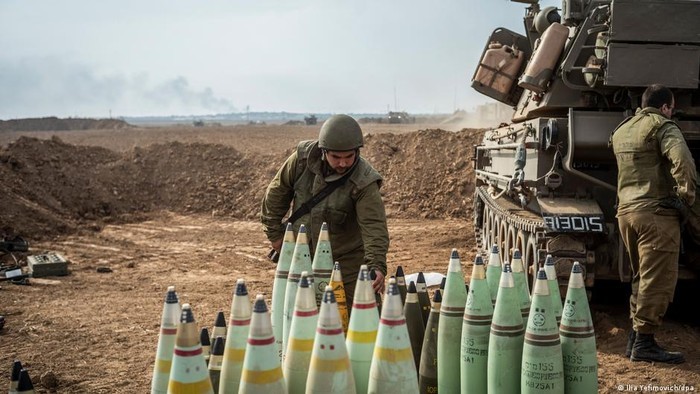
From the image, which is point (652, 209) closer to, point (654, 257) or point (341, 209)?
point (654, 257)

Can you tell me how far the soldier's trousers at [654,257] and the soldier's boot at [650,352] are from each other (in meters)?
0.12

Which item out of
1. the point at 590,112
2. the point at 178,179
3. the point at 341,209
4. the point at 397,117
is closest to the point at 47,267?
the point at 341,209

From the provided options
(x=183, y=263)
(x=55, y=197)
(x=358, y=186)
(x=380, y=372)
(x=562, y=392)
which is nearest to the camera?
(x=380, y=372)

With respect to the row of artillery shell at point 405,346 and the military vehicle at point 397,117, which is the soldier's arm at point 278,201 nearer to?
the row of artillery shell at point 405,346

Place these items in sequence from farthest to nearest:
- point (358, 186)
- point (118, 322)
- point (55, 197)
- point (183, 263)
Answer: point (55, 197) < point (183, 263) < point (118, 322) < point (358, 186)

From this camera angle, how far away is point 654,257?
17.4 feet

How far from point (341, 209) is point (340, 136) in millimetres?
525

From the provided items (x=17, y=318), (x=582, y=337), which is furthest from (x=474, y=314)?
(x=17, y=318)

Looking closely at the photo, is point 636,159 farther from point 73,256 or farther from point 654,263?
point 73,256

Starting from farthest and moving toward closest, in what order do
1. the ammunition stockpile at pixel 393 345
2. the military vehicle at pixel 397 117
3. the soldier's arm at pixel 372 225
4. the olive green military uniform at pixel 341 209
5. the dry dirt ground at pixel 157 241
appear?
the military vehicle at pixel 397 117 → the dry dirt ground at pixel 157 241 → the olive green military uniform at pixel 341 209 → the soldier's arm at pixel 372 225 → the ammunition stockpile at pixel 393 345

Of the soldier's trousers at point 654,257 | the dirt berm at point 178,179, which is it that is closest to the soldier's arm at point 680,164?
the soldier's trousers at point 654,257

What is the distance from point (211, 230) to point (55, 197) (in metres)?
3.77

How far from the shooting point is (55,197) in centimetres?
1602

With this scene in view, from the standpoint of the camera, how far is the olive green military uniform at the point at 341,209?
4.76m
